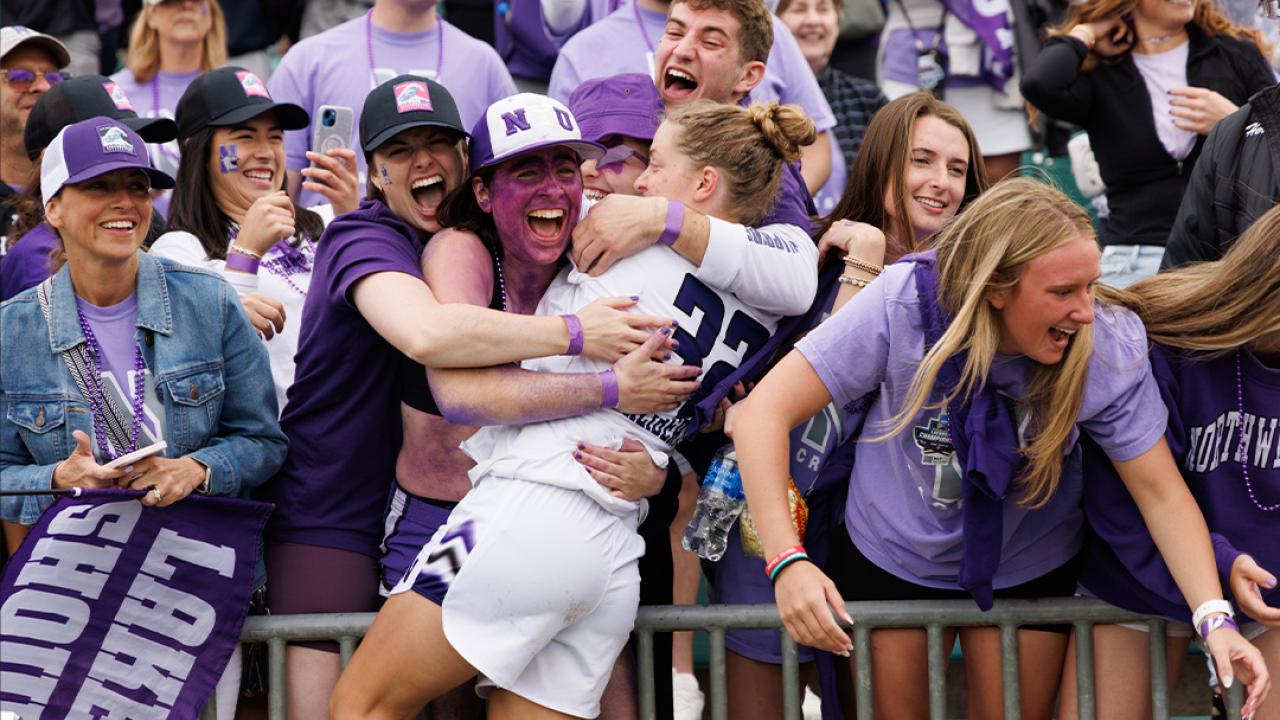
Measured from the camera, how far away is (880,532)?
4.01 metres

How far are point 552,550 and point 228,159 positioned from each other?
6.47 ft

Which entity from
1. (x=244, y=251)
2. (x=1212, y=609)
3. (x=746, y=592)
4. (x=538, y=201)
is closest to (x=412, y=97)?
(x=538, y=201)

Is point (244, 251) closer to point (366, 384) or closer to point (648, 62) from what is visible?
point (366, 384)

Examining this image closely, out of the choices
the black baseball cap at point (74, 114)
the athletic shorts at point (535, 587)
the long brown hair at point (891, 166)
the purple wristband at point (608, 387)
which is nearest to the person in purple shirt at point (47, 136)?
the black baseball cap at point (74, 114)

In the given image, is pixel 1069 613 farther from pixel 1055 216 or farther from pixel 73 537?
pixel 73 537

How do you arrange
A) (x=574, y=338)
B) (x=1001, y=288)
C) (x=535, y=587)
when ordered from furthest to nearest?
(x=574, y=338) → (x=535, y=587) → (x=1001, y=288)

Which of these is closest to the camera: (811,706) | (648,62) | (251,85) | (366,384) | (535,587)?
(535,587)

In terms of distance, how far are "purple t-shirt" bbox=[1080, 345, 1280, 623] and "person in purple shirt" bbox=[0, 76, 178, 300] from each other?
2.94 meters

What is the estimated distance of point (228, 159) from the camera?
16.4 feet

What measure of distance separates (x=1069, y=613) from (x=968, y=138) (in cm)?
143

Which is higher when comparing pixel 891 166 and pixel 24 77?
pixel 24 77

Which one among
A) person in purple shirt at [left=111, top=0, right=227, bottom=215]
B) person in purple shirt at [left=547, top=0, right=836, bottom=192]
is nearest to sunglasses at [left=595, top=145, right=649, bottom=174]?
person in purple shirt at [left=547, top=0, right=836, bottom=192]

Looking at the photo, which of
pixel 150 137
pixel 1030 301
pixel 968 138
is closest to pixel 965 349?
pixel 1030 301

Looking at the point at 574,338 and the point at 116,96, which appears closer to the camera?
the point at 574,338
